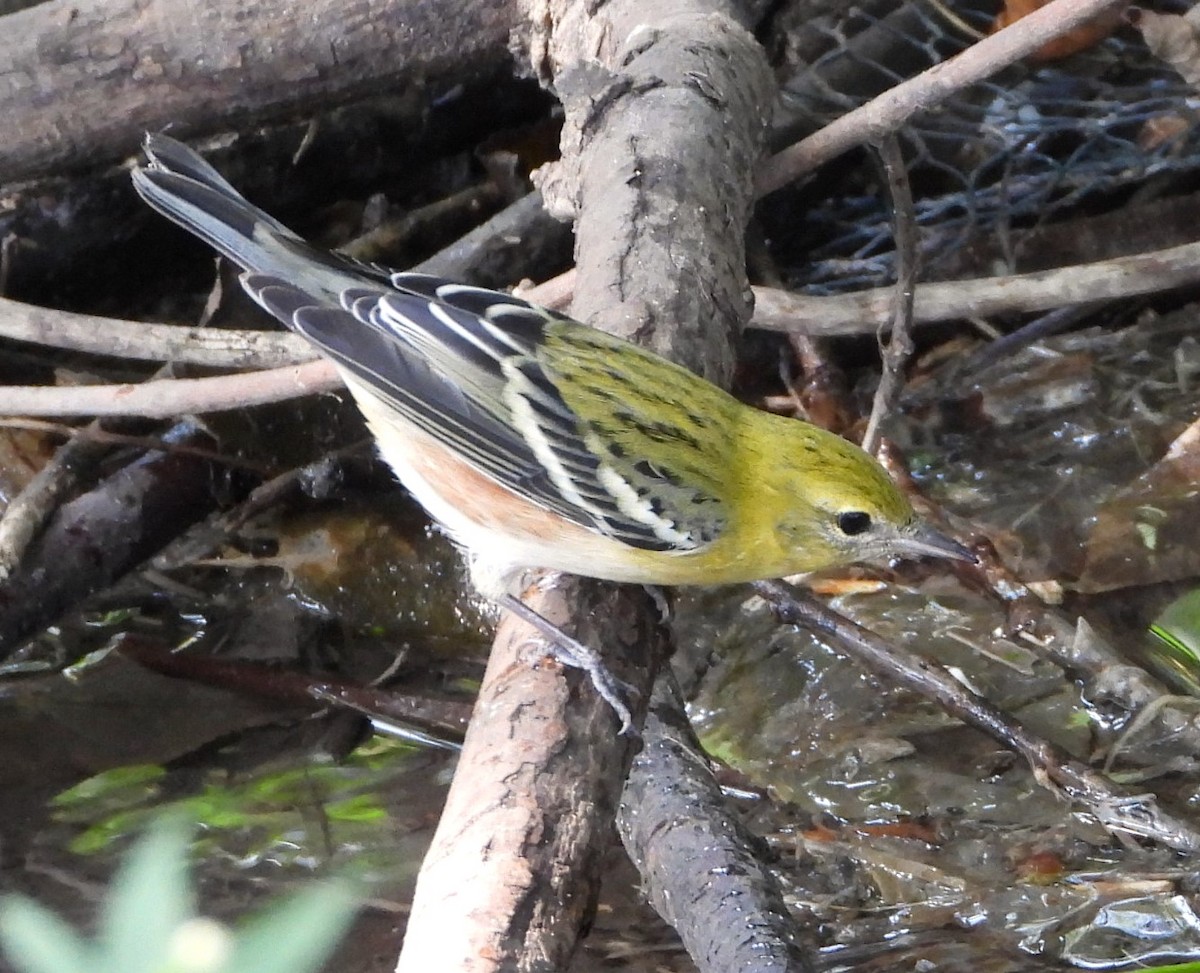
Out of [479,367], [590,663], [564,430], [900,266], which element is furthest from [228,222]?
[900,266]

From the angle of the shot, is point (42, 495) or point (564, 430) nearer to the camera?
point (564, 430)

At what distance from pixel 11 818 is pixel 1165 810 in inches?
117

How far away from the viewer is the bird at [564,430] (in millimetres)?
3023

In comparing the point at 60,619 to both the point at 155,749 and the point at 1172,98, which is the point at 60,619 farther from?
the point at 1172,98

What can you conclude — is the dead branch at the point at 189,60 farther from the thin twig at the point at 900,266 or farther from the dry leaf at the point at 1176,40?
the dry leaf at the point at 1176,40

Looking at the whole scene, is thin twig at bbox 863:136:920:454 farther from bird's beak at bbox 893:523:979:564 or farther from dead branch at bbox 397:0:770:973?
bird's beak at bbox 893:523:979:564

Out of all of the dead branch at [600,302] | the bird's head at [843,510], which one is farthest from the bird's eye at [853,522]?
the dead branch at [600,302]

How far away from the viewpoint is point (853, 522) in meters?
3.06

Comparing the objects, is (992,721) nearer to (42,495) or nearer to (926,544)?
(926,544)

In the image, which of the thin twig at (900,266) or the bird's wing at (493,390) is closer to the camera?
the bird's wing at (493,390)

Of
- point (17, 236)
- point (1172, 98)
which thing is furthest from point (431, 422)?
point (1172, 98)

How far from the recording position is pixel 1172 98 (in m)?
4.74

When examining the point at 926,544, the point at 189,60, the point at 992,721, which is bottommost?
the point at 992,721

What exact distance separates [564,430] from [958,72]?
1.34m
